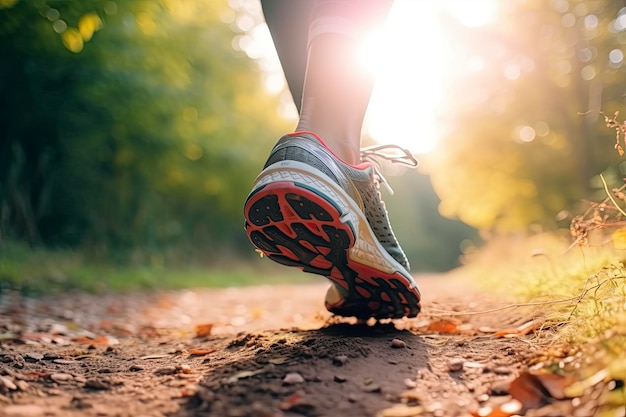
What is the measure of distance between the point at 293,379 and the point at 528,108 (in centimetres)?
564

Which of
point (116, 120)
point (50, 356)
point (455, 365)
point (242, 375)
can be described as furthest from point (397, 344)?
point (116, 120)

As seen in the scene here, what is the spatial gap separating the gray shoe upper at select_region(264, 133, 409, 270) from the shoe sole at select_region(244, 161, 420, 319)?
41 mm

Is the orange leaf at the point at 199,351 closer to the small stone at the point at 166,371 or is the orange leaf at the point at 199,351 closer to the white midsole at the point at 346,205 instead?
the small stone at the point at 166,371

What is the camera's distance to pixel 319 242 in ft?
3.98

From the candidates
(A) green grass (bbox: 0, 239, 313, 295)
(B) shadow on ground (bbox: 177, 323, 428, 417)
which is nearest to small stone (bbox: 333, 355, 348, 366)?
(B) shadow on ground (bbox: 177, 323, 428, 417)

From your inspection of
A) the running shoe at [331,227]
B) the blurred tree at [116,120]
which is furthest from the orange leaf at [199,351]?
the blurred tree at [116,120]

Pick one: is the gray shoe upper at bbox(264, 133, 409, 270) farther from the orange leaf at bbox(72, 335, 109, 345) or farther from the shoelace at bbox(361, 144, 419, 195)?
the orange leaf at bbox(72, 335, 109, 345)

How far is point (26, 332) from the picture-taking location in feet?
6.24

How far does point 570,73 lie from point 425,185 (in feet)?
66.0

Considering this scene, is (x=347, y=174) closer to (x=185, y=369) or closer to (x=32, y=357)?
(x=185, y=369)

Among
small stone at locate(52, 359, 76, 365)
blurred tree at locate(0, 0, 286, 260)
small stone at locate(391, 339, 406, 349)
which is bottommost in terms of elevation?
small stone at locate(52, 359, 76, 365)

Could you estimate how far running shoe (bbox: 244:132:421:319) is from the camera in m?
1.14

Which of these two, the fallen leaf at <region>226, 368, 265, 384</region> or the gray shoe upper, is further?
the gray shoe upper

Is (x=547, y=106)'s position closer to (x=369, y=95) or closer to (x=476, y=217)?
(x=476, y=217)
